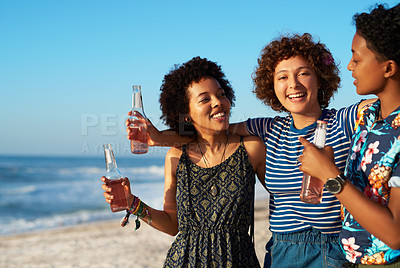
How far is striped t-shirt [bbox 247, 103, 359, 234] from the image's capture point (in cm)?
277

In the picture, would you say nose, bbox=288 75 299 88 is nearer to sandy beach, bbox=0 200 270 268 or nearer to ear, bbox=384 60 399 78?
ear, bbox=384 60 399 78

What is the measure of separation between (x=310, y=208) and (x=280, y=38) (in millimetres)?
1352

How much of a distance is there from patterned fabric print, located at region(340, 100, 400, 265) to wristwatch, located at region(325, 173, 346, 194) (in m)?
0.20

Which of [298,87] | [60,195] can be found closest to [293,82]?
[298,87]

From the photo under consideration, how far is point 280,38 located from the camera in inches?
132

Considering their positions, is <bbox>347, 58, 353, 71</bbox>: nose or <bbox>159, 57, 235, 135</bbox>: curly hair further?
<bbox>159, 57, 235, 135</bbox>: curly hair

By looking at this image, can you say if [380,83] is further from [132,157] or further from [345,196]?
[132,157]

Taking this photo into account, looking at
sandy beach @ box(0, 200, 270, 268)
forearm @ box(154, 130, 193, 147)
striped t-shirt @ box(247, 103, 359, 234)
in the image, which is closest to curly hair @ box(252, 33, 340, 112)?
striped t-shirt @ box(247, 103, 359, 234)

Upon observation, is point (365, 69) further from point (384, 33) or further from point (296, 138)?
point (296, 138)

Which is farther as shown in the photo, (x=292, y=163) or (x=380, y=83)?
(x=292, y=163)

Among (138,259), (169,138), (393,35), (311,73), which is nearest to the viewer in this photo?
(393,35)

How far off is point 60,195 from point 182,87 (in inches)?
761

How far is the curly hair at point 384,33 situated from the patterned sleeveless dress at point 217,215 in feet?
5.06

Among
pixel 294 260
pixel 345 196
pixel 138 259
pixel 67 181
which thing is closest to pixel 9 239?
pixel 138 259
